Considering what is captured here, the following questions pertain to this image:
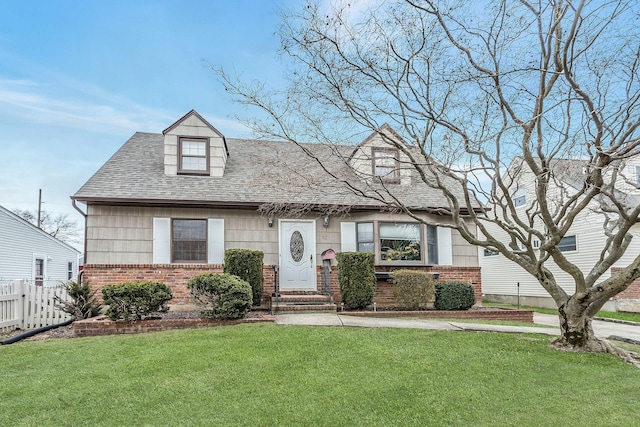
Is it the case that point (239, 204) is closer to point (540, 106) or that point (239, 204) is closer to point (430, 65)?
point (430, 65)

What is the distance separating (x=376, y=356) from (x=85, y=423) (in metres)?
3.39

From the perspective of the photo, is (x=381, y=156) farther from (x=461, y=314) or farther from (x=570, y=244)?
(x=570, y=244)

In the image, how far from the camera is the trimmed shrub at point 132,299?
8.06m

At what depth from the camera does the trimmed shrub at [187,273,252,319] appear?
8.38 metres

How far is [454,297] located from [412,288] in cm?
113

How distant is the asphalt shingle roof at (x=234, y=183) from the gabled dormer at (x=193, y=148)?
268 millimetres

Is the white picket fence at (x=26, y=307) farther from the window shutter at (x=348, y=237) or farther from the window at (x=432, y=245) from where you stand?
the window at (x=432, y=245)

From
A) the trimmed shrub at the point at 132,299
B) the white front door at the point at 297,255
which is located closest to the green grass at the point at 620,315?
the white front door at the point at 297,255

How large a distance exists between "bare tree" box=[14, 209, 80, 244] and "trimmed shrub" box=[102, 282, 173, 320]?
40284mm

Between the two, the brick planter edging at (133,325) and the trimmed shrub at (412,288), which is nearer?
the brick planter edging at (133,325)

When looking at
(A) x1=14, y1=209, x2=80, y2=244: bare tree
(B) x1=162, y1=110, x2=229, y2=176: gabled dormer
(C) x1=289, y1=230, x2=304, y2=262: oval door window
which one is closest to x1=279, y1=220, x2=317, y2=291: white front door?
(C) x1=289, y1=230, x2=304, y2=262: oval door window

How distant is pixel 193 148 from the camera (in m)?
13.0

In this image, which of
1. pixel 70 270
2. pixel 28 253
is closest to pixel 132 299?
pixel 28 253

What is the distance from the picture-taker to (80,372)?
17.8 feet
